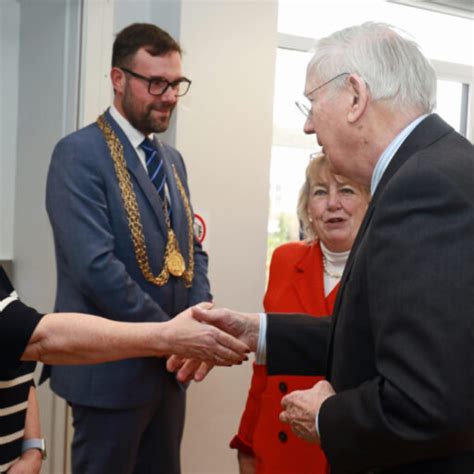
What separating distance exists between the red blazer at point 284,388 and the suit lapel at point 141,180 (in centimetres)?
45

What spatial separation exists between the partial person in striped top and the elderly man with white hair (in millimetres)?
459

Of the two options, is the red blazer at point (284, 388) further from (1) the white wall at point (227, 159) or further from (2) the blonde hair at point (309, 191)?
(1) the white wall at point (227, 159)

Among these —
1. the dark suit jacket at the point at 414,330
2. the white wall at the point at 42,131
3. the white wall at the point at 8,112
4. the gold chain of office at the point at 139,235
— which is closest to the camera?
the dark suit jacket at the point at 414,330

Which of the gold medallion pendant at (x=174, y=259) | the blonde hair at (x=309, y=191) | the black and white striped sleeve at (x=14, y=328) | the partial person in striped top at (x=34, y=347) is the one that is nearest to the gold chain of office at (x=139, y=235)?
the gold medallion pendant at (x=174, y=259)

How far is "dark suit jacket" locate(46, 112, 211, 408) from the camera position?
242 cm

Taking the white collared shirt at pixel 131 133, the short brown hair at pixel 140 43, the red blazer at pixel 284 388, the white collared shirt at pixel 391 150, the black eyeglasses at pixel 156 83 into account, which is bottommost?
the red blazer at pixel 284 388

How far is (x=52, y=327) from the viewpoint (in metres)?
1.66

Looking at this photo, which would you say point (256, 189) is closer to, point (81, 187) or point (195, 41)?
point (195, 41)

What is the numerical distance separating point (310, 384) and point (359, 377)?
2.83ft

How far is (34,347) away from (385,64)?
37.7 inches

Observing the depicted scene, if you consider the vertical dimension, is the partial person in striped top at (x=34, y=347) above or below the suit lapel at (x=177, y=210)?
below

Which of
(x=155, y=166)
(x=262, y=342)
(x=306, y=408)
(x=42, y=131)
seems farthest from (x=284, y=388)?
(x=42, y=131)

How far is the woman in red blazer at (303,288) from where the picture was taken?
2256mm

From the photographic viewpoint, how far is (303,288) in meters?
2.35
